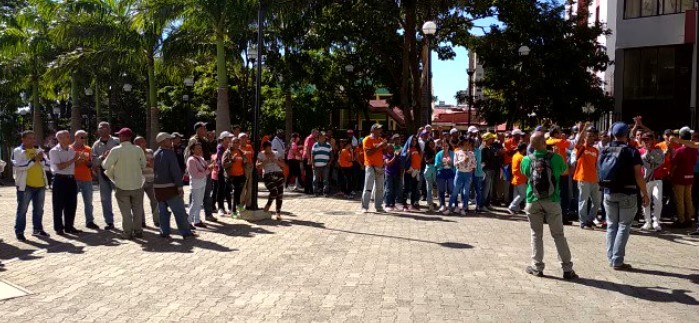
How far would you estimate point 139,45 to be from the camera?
24.0 metres

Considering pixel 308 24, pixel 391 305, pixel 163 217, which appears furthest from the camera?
pixel 308 24

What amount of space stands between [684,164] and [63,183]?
1041 centimetres

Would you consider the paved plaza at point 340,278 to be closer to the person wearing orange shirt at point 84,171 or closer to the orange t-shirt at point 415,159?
the person wearing orange shirt at point 84,171

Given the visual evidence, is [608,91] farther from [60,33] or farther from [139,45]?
[60,33]

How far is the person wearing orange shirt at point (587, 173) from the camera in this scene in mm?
10281

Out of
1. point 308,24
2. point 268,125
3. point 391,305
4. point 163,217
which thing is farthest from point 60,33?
point 391,305

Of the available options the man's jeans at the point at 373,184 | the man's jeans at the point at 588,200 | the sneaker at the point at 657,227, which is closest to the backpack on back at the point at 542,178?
the man's jeans at the point at 588,200

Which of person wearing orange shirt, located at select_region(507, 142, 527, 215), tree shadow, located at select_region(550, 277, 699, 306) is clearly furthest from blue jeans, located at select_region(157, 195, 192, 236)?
tree shadow, located at select_region(550, 277, 699, 306)

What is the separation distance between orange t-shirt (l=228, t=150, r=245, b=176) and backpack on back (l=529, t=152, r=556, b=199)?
18.8 feet

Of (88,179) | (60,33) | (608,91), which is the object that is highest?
(60,33)

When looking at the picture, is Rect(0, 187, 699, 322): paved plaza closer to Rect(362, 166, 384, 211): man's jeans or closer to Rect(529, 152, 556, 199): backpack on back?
Rect(529, 152, 556, 199): backpack on back

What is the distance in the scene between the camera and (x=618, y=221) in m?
7.48

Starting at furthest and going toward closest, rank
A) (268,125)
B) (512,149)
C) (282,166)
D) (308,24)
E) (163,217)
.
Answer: (268,125)
(308,24)
(512,149)
(282,166)
(163,217)

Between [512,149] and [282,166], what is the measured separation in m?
5.10
